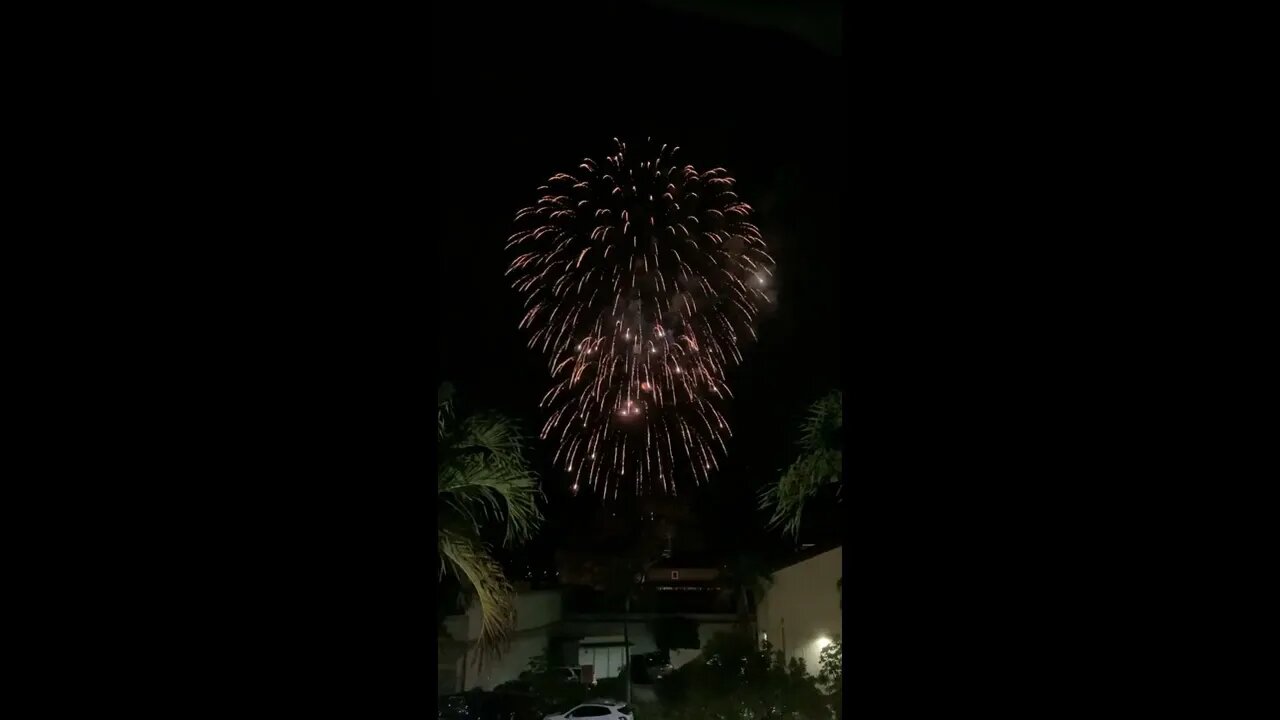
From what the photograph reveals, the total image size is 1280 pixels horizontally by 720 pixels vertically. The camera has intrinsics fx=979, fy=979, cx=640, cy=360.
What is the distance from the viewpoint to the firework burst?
494 centimetres

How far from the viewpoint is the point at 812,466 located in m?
6.36

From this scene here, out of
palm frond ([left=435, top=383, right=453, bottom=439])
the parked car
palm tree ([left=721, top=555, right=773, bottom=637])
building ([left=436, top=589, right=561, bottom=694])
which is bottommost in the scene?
the parked car

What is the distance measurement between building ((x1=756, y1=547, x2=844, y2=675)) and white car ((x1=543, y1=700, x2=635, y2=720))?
99cm

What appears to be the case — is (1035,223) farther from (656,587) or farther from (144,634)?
(656,587)

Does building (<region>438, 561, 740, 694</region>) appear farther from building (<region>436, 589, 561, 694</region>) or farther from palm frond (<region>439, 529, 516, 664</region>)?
palm frond (<region>439, 529, 516, 664</region>)

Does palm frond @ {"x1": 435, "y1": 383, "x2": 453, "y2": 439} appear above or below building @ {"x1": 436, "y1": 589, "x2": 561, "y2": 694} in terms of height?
above

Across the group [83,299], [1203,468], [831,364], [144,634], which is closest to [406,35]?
[83,299]

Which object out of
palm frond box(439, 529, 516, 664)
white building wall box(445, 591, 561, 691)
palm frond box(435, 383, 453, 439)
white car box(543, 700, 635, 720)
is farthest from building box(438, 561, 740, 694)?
palm frond box(435, 383, 453, 439)

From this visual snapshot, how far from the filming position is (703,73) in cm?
611

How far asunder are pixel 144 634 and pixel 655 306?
383cm

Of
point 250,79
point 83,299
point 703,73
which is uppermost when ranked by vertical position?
point 703,73

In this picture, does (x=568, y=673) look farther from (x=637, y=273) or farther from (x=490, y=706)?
(x=637, y=273)

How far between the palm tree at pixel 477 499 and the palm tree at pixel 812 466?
2.09m

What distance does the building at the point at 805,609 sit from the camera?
5.86 meters
